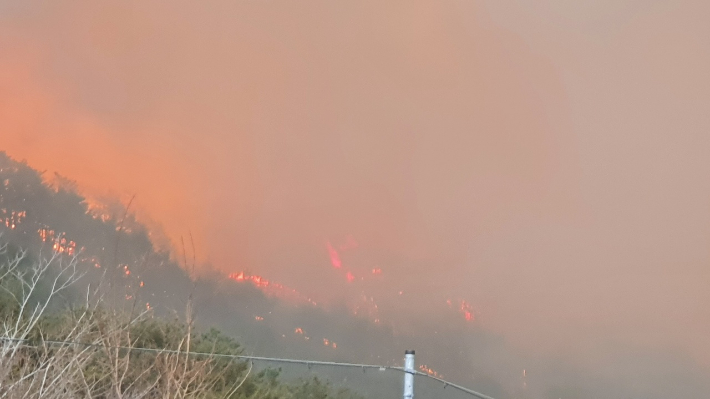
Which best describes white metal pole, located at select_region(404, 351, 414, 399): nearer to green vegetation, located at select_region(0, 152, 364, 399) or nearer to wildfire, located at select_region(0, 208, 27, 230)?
green vegetation, located at select_region(0, 152, 364, 399)

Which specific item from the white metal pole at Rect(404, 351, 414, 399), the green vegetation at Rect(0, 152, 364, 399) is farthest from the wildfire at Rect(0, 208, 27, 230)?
the white metal pole at Rect(404, 351, 414, 399)

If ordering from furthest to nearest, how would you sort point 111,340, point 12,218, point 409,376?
point 12,218 < point 111,340 < point 409,376

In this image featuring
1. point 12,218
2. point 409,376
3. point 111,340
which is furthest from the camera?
point 12,218

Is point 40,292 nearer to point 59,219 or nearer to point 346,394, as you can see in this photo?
point 346,394

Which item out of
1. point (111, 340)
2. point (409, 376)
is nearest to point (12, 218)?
point (111, 340)

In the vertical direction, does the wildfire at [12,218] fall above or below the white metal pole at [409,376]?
above

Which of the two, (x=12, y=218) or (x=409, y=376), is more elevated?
(x=12, y=218)

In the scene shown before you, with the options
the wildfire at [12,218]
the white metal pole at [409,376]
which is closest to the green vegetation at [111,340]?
the white metal pole at [409,376]

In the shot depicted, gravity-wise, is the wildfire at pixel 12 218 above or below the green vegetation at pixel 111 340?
above

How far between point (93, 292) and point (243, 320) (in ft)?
169

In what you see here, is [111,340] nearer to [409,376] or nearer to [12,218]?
[409,376]

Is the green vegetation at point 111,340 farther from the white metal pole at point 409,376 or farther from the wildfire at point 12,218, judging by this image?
the wildfire at point 12,218

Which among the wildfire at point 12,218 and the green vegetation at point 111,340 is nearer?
the green vegetation at point 111,340

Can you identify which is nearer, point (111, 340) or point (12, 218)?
point (111, 340)
